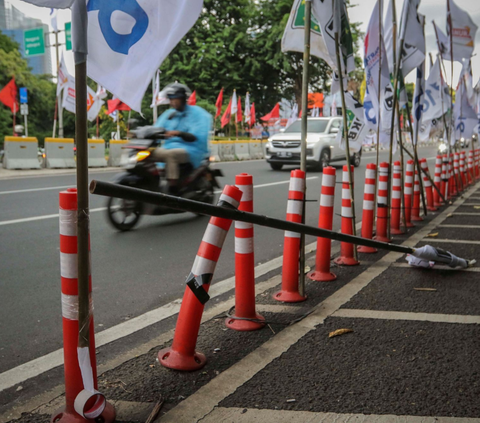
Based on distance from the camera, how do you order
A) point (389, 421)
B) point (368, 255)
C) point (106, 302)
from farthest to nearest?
point (368, 255), point (106, 302), point (389, 421)

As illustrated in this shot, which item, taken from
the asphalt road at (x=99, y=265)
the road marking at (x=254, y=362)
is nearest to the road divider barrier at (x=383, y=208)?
the asphalt road at (x=99, y=265)

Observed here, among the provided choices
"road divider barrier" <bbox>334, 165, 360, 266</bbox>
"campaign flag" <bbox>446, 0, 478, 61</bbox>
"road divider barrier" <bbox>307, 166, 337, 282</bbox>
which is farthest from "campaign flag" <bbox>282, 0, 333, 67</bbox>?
"campaign flag" <bbox>446, 0, 478, 61</bbox>

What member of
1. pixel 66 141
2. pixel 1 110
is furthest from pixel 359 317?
pixel 1 110

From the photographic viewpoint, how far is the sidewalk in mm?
2533

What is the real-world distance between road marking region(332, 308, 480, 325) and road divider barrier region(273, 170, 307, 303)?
0.45 metres

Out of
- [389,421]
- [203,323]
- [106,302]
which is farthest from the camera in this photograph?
[106,302]

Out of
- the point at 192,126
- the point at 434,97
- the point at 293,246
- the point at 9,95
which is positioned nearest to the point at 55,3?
the point at 293,246

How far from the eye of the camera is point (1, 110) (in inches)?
1692

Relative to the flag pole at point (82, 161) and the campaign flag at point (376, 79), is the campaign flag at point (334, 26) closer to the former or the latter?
the campaign flag at point (376, 79)

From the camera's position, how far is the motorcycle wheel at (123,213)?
7.08 meters

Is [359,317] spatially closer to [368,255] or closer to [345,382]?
[345,382]

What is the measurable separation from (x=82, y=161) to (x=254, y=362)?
1562 millimetres

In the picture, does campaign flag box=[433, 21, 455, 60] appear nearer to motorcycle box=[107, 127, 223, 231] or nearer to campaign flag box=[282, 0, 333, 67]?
motorcycle box=[107, 127, 223, 231]

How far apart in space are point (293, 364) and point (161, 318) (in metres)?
1.32
